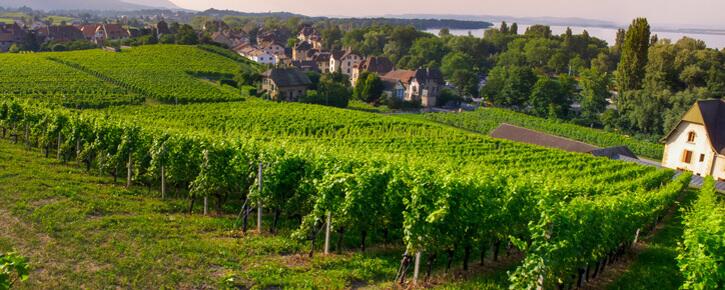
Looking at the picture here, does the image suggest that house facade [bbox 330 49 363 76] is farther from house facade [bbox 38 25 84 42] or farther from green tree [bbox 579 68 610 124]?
house facade [bbox 38 25 84 42]

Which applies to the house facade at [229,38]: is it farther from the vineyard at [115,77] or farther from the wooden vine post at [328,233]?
the wooden vine post at [328,233]

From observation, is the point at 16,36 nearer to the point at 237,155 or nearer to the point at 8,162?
the point at 8,162

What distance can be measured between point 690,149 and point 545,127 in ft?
73.3

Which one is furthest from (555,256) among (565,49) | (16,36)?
(16,36)

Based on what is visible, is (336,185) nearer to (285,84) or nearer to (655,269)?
(655,269)

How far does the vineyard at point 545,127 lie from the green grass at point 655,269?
38969mm

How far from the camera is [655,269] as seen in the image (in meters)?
15.1

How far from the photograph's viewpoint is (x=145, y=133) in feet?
63.1

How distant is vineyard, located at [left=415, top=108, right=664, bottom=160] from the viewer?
5627cm

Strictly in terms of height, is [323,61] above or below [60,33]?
below

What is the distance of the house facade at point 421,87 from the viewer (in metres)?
78.9

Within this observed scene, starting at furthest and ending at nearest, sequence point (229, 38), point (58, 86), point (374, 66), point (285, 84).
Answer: point (229, 38), point (374, 66), point (285, 84), point (58, 86)

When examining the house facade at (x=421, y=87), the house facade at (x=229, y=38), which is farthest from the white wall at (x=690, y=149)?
the house facade at (x=229, y=38)

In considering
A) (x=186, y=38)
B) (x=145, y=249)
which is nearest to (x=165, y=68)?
(x=186, y=38)
